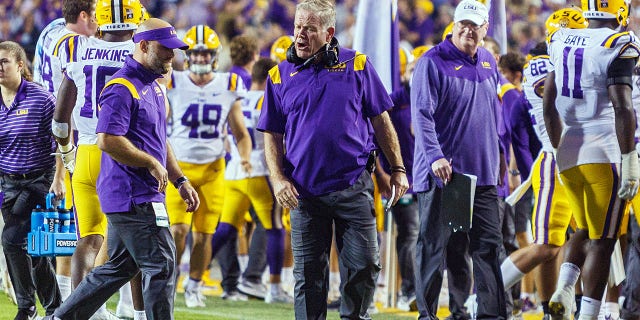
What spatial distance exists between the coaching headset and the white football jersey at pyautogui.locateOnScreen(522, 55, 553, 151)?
2.69 meters

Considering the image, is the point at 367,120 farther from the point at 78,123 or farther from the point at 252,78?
the point at 252,78

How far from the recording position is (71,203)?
8430 millimetres

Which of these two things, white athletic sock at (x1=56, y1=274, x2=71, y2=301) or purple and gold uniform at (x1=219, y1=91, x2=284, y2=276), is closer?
white athletic sock at (x1=56, y1=274, x2=71, y2=301)

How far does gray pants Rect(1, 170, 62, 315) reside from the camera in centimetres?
810

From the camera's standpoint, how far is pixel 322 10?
639 cm

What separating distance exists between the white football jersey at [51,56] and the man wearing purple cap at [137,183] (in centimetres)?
149

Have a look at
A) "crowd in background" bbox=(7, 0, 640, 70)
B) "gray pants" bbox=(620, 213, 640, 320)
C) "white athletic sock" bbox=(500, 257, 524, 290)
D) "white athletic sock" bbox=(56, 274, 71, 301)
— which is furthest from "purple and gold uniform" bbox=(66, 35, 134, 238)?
"crowd in background" bbox=(7, 0, 640, 70)

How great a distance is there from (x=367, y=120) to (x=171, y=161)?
1209 mm

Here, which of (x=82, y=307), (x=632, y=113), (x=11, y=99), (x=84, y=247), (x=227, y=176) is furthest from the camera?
(x=227, y=176)

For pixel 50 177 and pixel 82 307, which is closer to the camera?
pixel 82 307

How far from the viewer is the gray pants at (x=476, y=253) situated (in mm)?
7469

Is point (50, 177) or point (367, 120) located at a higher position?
point (367, 120)

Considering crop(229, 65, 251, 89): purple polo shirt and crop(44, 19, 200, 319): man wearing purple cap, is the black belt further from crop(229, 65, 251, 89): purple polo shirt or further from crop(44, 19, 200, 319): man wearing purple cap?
crop(229, 65, 251, 89): purple polo shirt

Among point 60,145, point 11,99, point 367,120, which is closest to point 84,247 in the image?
point 60,145
